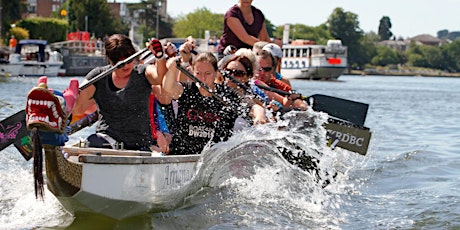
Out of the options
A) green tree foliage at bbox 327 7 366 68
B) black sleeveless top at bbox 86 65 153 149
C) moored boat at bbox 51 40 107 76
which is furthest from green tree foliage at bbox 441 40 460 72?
black sleeveless top at bbox 86 65 153 149

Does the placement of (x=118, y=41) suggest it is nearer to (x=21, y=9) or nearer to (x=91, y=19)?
(x=21, y=9)

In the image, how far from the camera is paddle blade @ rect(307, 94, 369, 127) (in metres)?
10.3

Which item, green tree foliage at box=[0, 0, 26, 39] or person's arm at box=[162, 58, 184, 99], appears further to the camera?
green tree foliage at box=[0, 0, 26, 39]

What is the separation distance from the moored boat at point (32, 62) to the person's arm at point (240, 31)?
Answer: 31.5 metres

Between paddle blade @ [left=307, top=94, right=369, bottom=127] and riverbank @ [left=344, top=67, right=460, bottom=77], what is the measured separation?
422 ft

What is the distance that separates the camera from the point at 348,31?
6107 inches

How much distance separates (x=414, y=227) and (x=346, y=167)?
15.1 feet

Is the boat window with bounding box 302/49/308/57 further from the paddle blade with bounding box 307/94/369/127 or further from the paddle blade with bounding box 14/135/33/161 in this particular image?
the paddle blade with bounding box 14/135/33/161

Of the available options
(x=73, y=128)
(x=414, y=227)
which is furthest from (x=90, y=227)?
(x=414, y=227)

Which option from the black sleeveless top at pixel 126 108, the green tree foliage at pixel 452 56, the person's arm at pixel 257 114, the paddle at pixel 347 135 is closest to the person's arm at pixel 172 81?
the black sleeveless top at pixel 126 108

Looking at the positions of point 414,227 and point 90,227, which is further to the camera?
point 414,227

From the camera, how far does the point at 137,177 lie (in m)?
6.50

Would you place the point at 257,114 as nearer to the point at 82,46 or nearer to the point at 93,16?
the point at 82,46

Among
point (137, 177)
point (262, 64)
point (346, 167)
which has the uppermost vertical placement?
point (262, 64)
